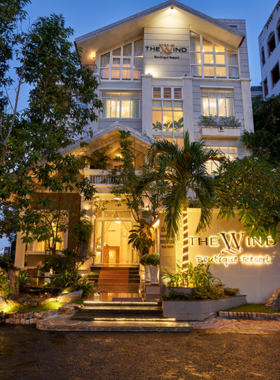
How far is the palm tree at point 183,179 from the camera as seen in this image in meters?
8.99

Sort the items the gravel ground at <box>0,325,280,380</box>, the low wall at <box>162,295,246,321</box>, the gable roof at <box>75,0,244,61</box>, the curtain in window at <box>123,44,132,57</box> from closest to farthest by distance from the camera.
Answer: the gravel ground at <box>0,325,280,380</box>, the low wall at <box>162,295,246,321</box>, the gable roof at <box>75,0,244,61</box>, the curtain in window at <box>123,44,132,57</box>

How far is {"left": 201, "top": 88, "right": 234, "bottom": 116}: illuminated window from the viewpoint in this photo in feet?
66.9

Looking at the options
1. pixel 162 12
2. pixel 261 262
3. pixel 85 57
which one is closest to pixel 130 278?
pixel 261 262

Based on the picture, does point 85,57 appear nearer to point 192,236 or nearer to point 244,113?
point 244,113

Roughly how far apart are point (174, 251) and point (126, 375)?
5.40 m

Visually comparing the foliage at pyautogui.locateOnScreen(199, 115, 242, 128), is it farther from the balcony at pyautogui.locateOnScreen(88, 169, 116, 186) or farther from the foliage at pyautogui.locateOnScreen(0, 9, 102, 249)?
the foliage at pyautogui.locateOnScreen(0, 9, 102, 249)

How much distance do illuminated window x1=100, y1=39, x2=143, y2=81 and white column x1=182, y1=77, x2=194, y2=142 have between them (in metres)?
3.07

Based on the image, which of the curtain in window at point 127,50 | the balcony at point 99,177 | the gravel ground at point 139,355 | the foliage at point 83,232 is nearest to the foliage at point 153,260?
the gravel ground at point 139,355

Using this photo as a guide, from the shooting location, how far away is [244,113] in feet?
66.4

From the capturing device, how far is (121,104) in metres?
20.5

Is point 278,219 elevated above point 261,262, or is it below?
above

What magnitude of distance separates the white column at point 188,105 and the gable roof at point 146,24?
3726 millimetres

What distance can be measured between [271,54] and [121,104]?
50.1 ft

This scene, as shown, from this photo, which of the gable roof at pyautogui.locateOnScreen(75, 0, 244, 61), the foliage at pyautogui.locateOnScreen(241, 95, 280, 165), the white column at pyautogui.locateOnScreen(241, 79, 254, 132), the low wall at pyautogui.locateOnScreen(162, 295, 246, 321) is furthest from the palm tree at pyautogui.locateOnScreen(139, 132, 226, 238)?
the gable roof at pyautogui.locateOnScreen(75, 0, 244, 61)
